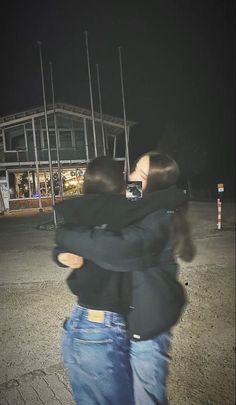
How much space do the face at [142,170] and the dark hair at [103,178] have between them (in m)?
0.09

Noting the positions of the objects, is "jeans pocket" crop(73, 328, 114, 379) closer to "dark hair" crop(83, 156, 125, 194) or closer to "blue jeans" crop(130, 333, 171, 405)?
"blue jeans" crop(130, 333, 171, 405)

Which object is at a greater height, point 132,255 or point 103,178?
point 103,178

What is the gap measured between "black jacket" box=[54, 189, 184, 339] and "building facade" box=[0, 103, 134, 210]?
35.4ft

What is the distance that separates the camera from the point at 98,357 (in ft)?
4.92

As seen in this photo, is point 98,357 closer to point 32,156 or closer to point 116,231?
point 116,231

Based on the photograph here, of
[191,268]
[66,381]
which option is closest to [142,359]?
[66,381]

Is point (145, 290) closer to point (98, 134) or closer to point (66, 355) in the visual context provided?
point (66, 355)

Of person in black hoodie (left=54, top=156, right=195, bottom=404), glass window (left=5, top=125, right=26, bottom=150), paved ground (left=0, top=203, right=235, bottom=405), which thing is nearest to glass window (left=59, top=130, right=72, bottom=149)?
glass window (left=5, top=125, right=26, bottom=150)

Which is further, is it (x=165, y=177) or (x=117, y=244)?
(x=165, y=177)

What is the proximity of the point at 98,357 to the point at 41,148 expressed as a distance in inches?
611

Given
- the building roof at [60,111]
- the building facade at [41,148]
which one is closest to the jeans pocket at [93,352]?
the building facade at [41,148]

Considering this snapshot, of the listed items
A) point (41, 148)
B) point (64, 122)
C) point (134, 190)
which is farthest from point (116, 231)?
point (64, 122)

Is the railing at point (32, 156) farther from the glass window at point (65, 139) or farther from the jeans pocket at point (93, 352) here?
the jeans pocket at point (93, 352)

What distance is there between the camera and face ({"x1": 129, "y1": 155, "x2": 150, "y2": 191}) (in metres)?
1.56
